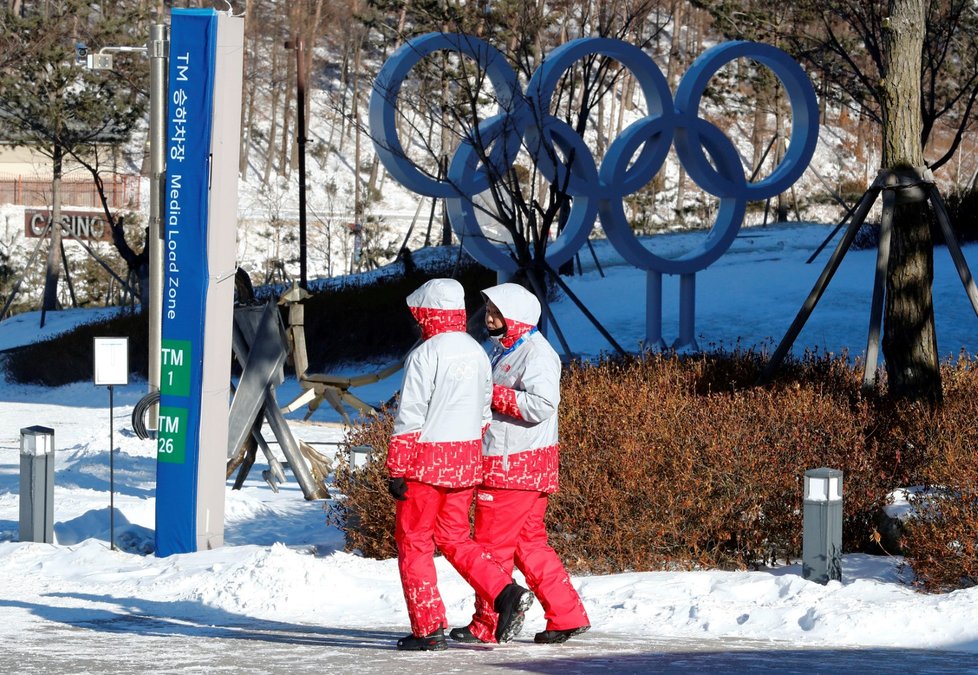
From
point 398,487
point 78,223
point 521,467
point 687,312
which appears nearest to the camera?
point 398,487

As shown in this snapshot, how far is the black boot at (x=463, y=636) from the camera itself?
231 inches

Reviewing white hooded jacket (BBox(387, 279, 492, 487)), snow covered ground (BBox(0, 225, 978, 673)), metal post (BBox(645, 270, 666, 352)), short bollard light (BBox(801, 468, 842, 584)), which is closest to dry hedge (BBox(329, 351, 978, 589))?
snow covered ground (BBox(0, 225, 978, 673))

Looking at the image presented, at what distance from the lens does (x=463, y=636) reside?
19.3 feet

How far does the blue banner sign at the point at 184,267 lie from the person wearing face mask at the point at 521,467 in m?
2.90

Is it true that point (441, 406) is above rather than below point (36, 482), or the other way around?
above

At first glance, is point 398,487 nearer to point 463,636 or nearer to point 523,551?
point 523,551

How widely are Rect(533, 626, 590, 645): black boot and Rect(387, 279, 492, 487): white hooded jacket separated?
2.51 ft

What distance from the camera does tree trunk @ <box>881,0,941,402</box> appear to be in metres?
10.4

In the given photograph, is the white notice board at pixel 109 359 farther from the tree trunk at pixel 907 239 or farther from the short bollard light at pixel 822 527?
the tree trunk at pixel 907 239

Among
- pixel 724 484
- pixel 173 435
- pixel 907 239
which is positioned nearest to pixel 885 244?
pixel 907 239

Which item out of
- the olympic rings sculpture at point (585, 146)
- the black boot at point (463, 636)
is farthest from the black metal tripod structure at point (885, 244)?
the olympic rings sculpture at point (585, 146)

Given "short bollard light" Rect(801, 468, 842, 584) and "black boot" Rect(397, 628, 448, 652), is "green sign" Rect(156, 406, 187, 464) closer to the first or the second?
"black boot" Rect(397, 628, 448, 652)

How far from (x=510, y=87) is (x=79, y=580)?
9.45 m

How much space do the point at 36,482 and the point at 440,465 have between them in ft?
13.3
